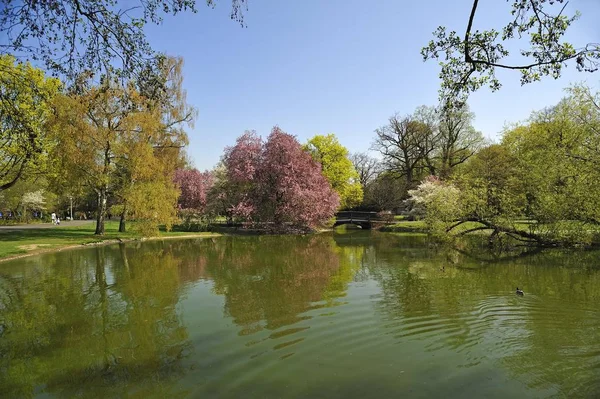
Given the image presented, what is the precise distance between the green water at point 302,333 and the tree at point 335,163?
98.0 feet

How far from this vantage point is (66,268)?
15.6 meters

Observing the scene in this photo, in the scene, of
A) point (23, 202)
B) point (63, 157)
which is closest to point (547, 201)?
point (63, 157)

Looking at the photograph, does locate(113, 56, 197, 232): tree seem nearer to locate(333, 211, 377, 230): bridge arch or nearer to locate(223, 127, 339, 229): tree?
locate(223, 127, 339, 229): tree

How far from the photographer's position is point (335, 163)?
144ft

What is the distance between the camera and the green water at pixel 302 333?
5.43 m

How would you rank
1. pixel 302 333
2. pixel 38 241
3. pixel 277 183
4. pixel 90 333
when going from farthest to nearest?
pixel 277 183 → pixel 38 241 → pixel 90 333 → pixel 302 333

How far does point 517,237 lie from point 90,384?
22.2 metres

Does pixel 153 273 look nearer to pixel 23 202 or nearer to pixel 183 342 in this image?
pixel 183 342

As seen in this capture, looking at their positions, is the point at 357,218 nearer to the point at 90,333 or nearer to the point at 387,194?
the point at 387,194

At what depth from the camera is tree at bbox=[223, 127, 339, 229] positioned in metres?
34.1

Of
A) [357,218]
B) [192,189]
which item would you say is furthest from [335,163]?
[192,189]

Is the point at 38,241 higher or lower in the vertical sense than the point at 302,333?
higher

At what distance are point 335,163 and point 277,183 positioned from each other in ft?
37.4

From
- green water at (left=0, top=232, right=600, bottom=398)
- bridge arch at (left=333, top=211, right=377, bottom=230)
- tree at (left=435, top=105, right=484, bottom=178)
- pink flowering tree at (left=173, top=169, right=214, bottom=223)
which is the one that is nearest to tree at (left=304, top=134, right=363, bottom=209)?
bridge arch at (left=333, top=211, right=377, bottom=230)
